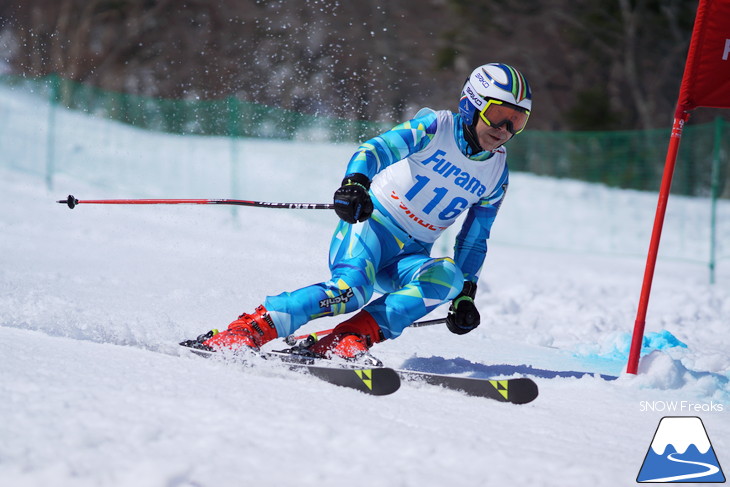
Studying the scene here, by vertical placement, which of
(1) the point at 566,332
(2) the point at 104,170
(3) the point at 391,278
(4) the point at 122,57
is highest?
(4) the point at 122,57

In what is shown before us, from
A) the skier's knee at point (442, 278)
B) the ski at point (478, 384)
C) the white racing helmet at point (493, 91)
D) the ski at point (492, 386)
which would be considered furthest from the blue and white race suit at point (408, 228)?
the ski at point (492, 386)

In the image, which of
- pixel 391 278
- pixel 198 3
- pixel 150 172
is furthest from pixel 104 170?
pixel 198 3

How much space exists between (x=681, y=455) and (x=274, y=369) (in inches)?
60.1

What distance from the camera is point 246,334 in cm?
338

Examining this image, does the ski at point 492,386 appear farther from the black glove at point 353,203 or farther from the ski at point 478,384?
the black glove at point 353,203

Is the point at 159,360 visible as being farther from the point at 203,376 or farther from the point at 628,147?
the point at 628,147

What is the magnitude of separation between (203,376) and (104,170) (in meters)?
10.6

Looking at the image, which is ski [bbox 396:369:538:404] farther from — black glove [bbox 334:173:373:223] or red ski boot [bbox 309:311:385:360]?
black glove [bbox 334:173:373:223]

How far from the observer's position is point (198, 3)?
29.0m

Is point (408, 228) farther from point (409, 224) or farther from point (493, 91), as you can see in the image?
point (493, 91)

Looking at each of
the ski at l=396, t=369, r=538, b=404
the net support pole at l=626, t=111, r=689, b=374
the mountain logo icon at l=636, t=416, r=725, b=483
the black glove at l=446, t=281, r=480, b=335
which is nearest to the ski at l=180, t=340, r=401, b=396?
the ski at l=396, t=369, r=538, b=404

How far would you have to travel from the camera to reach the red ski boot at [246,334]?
333 cm

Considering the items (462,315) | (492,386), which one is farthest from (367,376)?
(462,315)

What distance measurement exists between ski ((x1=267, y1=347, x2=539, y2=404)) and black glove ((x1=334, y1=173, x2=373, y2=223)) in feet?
1.97
